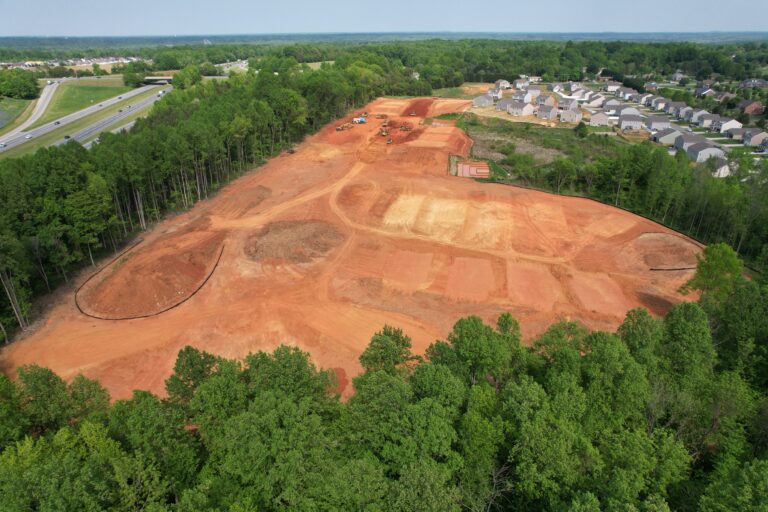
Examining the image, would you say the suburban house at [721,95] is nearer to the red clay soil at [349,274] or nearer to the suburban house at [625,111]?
the suburban house at [625,111]

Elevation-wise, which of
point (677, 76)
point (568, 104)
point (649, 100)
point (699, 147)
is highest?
point (677, 76)

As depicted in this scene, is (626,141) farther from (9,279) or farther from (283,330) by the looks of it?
(9,279)

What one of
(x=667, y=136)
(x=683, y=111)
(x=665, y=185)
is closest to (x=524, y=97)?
(x=683, y=111)

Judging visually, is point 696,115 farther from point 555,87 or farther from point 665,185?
point 665,185

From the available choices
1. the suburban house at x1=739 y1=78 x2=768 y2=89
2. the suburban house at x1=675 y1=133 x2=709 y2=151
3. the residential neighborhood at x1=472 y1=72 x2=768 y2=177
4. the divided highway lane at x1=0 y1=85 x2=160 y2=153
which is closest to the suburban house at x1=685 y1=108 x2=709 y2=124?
the residential neighborhood at x1=472 y1=72 x2=768 y2=177

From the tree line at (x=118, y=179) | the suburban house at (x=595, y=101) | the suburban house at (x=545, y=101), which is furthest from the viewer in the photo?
the suburban house at (x=595, y=101)

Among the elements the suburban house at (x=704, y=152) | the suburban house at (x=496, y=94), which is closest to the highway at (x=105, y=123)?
the suburban house at (x=496, y=94)
